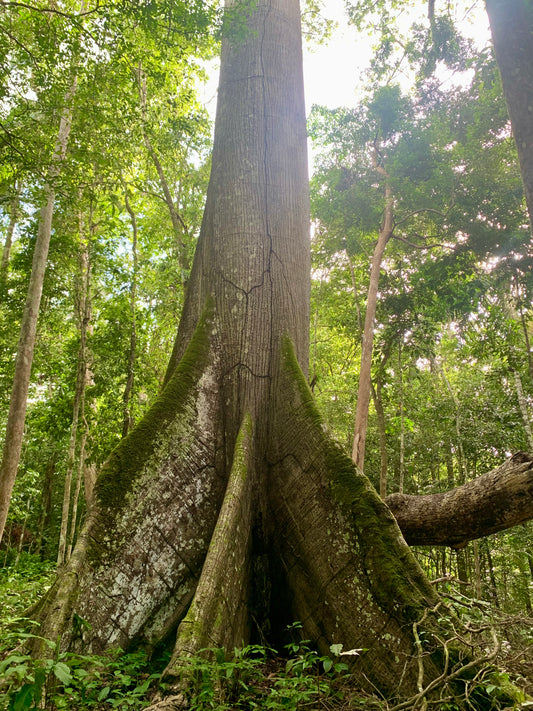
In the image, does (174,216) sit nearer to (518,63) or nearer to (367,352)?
(367,352)

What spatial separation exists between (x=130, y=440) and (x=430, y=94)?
10.3 meters

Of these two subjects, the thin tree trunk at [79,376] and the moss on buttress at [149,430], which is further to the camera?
the thin tree trunk at [79,376]

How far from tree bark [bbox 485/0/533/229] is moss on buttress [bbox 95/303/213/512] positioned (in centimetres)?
247

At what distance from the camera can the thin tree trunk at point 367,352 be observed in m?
8.77

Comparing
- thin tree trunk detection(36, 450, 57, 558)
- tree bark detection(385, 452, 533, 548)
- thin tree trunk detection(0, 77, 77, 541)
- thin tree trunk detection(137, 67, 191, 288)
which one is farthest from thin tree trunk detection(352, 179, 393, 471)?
thin tree trunk detection(36, 450, 57, 558)

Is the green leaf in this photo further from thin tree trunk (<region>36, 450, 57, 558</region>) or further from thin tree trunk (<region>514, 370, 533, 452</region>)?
thin tree trunk (<region>36, 450, 57, 558</region>)

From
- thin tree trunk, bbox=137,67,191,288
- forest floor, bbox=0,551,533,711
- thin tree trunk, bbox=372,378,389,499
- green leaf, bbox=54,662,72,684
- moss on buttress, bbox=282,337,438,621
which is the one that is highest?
thin tree trunk, bbox=137,67,191,288

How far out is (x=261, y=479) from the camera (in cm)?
326

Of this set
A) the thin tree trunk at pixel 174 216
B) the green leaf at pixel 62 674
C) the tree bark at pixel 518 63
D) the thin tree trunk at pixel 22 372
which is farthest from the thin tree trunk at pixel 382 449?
the green leaf at pixel 62 674

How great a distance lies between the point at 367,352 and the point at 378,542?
7.22 metres

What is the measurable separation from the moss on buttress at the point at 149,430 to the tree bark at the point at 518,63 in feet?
8.09

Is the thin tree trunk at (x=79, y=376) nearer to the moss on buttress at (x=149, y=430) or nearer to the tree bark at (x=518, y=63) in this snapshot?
the moss on buttress at (x=149, y=430)

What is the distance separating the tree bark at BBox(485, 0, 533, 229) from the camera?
2.41m

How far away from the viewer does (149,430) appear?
9.91ft
